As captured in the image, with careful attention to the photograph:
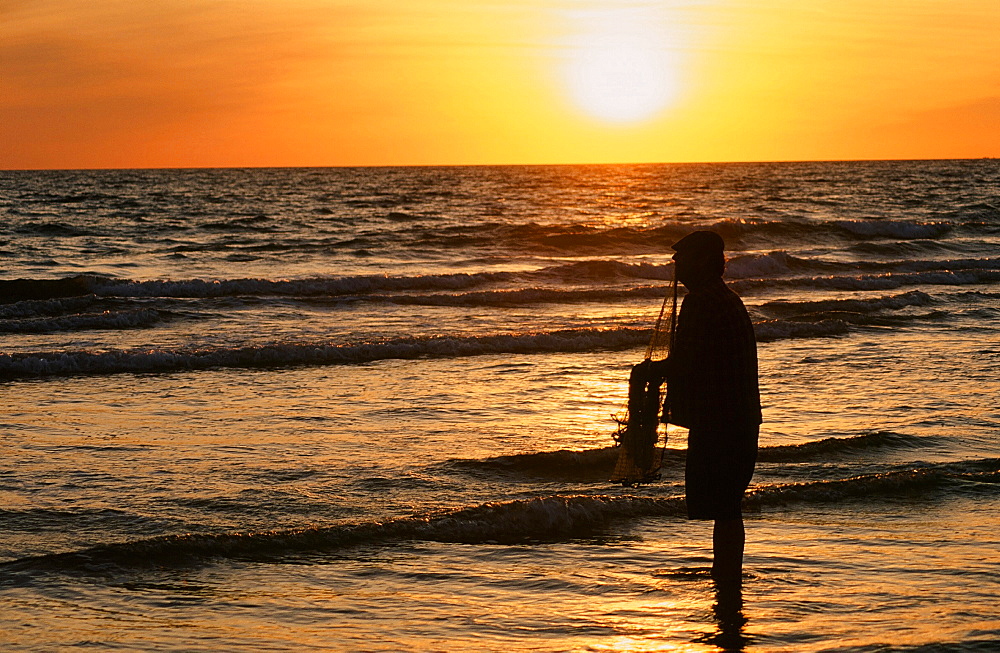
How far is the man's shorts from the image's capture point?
5.16 m

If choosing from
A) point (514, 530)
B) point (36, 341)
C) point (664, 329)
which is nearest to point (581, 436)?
point (514, 530)

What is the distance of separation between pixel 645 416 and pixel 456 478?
299 cm

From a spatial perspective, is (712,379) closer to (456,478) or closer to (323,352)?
(456,478)

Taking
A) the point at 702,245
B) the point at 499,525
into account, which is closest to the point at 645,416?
the point at 702,245

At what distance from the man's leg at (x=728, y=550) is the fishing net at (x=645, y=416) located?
1.58ft

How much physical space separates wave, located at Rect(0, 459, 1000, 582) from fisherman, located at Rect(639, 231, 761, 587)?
1775mm

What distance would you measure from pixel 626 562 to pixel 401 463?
8.83 ft

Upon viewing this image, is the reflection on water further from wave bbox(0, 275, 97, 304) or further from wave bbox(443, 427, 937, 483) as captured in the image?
wave bbox(0, 275, 97, 304)

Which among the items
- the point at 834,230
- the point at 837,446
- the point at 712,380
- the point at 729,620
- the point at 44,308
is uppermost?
the point at 834,230

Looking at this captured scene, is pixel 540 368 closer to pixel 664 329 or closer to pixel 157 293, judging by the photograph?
pixel 664 329

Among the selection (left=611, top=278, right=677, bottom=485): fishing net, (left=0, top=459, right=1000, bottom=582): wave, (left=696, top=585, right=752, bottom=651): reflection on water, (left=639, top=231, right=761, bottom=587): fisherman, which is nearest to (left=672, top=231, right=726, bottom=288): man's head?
(left=639, top=231, right=761, bottom=587): fisherman

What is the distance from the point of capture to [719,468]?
5195 millimetres

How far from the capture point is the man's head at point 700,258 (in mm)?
5113

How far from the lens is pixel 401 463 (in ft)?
27.8
